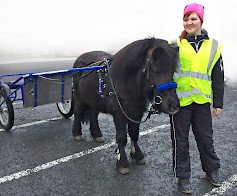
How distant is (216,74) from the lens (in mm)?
3461

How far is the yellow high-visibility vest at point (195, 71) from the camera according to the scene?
329 centimetres

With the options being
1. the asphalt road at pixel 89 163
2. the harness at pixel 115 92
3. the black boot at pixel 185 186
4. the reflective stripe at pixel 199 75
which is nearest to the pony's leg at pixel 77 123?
the asphalt road at pixel 89 163

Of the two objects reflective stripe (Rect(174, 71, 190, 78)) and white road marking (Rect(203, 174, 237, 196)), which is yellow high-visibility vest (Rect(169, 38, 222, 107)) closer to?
reflective stripe (Rect(174, 71, 190, 78))

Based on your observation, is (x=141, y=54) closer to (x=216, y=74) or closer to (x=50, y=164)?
(x=216, y=74)

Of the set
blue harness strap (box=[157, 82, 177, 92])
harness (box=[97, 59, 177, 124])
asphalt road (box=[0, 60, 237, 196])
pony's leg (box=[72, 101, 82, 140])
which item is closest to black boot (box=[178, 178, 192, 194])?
asphalt road (box=[0, 60, 237, 196])

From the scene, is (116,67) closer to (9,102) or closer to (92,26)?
(9,102)

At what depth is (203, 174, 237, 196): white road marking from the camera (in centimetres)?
351

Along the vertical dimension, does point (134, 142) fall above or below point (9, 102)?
below

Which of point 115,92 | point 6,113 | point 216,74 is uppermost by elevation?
point 216,74

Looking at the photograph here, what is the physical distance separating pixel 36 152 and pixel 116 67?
1.89m

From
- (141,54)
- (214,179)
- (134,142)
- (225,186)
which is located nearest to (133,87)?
→ (141,54)

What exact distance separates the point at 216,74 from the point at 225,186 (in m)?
1.35

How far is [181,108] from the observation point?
3463 mm

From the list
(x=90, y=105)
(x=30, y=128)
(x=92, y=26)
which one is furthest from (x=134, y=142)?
(x=92, y=26)
